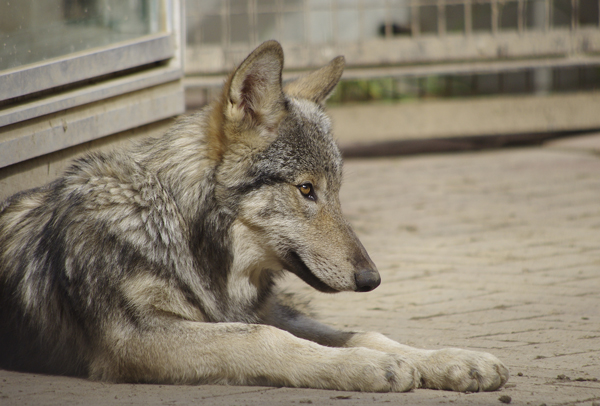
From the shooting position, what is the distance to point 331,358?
3.04 metres

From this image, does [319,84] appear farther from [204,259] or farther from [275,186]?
[204,259]

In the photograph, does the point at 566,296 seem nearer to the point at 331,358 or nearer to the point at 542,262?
the point at 542,262

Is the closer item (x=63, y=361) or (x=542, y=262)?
(x=63, y=361)

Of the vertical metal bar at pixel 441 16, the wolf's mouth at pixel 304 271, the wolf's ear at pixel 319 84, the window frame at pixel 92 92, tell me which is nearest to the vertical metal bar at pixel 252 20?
the vertical metal bar at pixel 441 16

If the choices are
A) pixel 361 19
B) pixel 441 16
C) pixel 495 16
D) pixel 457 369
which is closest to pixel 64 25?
pixel 457 369

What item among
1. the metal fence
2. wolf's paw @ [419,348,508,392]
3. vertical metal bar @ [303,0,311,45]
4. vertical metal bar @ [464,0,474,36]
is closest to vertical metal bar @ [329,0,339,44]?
the metal fence

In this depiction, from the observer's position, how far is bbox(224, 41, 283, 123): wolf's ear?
335 cm

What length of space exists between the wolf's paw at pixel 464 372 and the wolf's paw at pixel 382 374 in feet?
0.21

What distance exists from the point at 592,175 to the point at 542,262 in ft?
13.1

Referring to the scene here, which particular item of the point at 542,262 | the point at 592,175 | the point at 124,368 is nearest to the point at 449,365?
the point at 124,368

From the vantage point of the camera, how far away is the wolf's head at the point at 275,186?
11.1ft

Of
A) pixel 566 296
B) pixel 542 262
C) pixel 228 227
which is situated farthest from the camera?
pixel 542 262

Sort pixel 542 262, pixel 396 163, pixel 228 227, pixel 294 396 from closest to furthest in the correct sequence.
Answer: pixel 294 396 → pixel 228 227 → pixel 542 262 → pixel 396 163

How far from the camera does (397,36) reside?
11188mm
